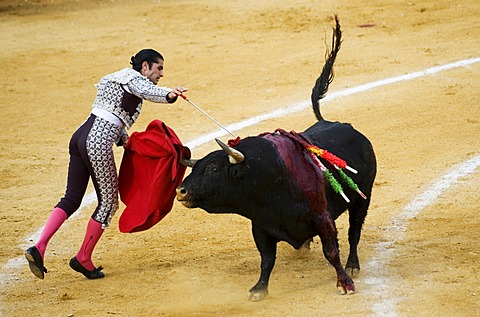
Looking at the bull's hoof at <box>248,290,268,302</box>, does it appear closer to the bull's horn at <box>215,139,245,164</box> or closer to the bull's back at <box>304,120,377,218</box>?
the bull's back at <box>304,120,377,218</box>

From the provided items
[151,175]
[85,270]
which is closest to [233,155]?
[151,175]

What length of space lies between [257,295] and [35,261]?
1.37 metres

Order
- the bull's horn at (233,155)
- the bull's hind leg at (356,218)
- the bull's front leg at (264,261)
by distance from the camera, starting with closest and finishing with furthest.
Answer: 1. the bull's horn at (233,155)
2. the bull's front leg at (264,261)
3. the bull's hind leg at (356,218)

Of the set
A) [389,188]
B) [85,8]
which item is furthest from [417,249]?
[85,8]

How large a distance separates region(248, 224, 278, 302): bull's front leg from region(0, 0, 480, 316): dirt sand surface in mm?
67

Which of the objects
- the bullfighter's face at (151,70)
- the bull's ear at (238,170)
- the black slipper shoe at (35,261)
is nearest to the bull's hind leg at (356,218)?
the bull's ear at (238,170)

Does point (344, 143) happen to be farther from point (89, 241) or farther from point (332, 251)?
point (89, 241)

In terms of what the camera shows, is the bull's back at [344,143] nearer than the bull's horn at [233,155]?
No

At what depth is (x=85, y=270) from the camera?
684cm

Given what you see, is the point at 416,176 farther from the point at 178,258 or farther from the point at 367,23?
the point at 367,23

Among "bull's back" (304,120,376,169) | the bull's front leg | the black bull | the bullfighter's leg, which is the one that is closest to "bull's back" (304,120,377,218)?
"bull's back" (304,120,376,169)

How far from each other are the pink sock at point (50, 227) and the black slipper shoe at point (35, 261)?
0.06 m

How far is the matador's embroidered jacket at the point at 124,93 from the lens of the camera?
6.47 meters

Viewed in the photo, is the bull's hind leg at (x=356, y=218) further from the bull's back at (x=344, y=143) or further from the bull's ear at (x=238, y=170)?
the bull's ear at (x=238, y=170)
